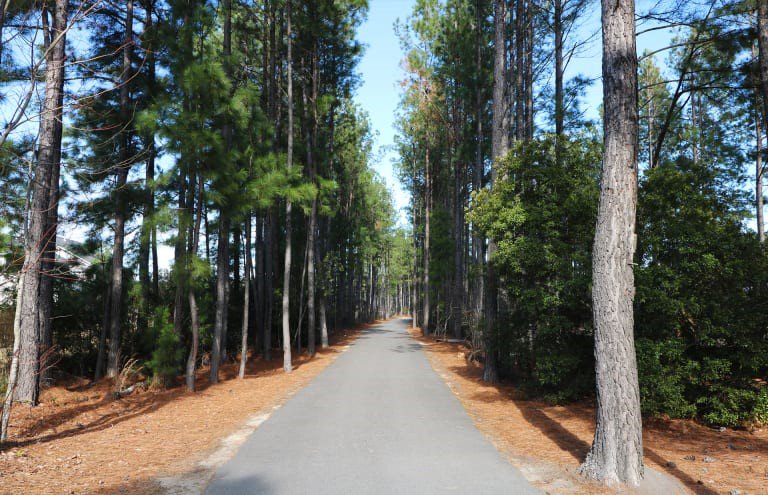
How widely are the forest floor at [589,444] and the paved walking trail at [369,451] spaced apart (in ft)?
1.29

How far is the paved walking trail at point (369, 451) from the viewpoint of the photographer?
4797 mm

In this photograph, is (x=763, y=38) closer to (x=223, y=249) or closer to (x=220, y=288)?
(x=223, y=249)

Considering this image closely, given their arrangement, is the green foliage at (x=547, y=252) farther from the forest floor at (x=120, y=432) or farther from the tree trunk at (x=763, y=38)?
the forest floor at (x=120, y=432)

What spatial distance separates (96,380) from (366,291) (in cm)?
4179

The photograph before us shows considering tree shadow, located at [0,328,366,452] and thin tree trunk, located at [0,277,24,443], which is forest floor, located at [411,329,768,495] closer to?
thin tree trunk, located at [0,277,24,443]

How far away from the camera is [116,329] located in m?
12.0

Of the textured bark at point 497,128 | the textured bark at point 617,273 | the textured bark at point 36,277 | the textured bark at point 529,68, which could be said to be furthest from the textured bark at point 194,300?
the textured bark at point 529,68

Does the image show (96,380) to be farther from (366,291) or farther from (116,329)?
(366,291)

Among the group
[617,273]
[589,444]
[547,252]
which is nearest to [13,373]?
[617,273]

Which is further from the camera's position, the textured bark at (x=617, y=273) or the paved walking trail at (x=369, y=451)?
the textured bark at (x=617, y=273)

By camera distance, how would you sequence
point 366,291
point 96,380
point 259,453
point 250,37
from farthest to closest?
point 366,291 → point 250,37 → point 96,380 → point 259,453

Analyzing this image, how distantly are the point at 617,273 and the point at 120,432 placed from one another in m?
8.17

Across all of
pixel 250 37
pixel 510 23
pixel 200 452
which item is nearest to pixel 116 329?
pixel 200 452

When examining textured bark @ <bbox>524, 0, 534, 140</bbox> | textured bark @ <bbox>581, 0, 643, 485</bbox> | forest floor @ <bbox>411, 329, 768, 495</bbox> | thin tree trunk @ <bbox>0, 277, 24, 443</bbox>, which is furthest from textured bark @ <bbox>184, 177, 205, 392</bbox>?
textured bark @ <bbox>524, 0, 534, 140</bbox>
